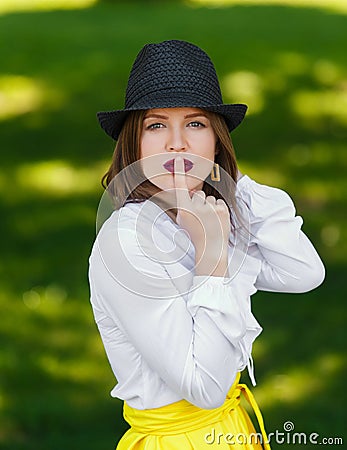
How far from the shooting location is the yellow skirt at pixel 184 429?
243 centimetres

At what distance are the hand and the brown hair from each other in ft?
0.34

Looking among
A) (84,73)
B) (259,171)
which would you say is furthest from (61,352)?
(84,73)

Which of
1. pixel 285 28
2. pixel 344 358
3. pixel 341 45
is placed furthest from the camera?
pixel 285 28

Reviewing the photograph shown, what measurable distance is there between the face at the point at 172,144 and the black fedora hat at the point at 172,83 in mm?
35

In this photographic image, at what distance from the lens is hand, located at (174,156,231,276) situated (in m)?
2.27

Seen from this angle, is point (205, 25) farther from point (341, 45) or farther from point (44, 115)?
point (44, 115)

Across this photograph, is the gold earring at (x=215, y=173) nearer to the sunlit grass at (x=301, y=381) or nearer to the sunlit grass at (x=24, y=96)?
the sunlit grass at (x=301, y=381)

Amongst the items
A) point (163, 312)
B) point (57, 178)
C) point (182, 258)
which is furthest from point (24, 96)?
point (163, 312)

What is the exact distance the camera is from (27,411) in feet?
15.9

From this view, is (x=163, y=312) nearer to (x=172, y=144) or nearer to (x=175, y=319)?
(x=175, y=319)

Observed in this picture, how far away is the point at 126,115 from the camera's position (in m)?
2.48

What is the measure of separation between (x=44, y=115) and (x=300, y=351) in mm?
3444

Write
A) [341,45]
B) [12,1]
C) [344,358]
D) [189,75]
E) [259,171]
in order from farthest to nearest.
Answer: [12,1] → [341,45] → [259,171] → [344,358] → [189,75]

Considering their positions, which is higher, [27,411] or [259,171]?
[259,171]
